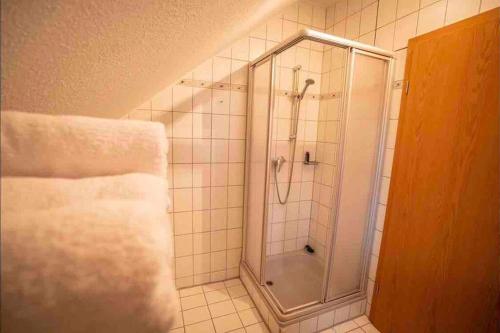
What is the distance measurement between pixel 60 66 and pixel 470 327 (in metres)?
1.62

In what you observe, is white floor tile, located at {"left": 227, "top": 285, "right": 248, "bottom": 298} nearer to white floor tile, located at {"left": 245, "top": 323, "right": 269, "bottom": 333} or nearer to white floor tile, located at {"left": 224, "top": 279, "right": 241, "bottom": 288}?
white floor tile, located at {"left": 224, "top": 279, "right": 241, "bottom": 288}

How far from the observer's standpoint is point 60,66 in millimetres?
260

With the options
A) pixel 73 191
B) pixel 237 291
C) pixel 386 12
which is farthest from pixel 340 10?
pixel 237 291

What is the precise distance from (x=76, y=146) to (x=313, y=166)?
1.86m

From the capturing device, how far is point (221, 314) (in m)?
1.41

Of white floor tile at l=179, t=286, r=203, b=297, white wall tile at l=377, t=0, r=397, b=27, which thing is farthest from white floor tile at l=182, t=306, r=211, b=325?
white wall tile at l=377, t=0, r=397, b=27

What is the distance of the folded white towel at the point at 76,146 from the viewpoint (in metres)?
0.21

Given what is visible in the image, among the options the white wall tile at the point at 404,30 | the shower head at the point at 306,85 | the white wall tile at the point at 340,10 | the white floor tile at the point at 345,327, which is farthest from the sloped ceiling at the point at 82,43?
the white floor tile at the point at 345,327

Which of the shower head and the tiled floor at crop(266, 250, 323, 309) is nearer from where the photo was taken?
the tiled floor at crop(266, 250, 323, 309)

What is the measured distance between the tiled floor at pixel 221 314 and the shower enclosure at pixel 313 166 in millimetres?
167

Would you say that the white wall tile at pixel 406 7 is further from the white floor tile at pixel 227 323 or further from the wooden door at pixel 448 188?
the white floor tile at pixel 227 323

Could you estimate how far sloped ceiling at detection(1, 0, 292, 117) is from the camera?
19 cm

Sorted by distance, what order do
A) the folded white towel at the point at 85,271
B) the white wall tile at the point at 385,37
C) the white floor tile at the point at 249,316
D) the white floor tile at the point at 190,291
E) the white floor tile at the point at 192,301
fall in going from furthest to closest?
the white floor tile at the point at 190,291, the white floor tile at the point at 192,301, the white floor tile at the point at 249,316, the white wall tile at the point at 385,37, the folded white towel at the point at 85,271

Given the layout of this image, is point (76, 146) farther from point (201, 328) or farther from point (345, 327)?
point (345, 327)
